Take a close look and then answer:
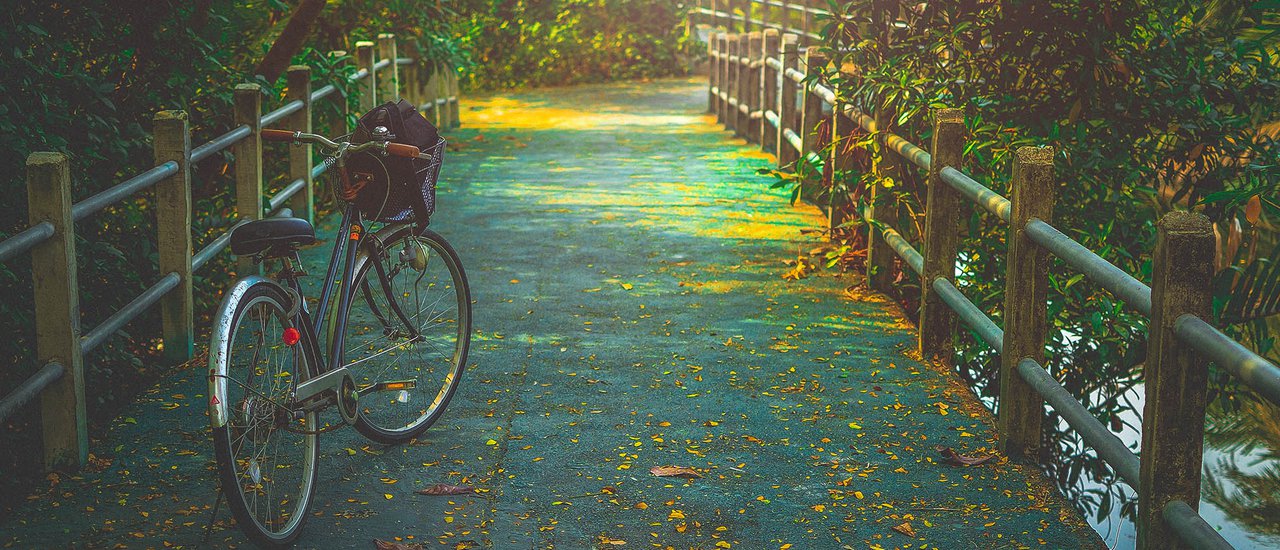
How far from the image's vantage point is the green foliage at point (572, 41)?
70.6 feet

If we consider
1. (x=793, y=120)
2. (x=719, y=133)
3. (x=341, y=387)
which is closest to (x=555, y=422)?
(x=341, y=387)

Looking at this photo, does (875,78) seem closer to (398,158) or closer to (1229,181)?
(1229,181)

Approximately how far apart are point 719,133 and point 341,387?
1098cm

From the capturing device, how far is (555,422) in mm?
4812

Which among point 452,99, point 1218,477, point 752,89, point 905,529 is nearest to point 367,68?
point 452,99

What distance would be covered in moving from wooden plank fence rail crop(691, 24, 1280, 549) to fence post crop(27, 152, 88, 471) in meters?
2.97

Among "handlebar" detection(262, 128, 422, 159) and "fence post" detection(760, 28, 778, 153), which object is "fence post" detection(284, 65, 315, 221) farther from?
"fence post" detection(760, 28, 778, 153)

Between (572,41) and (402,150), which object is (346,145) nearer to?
(402,150)

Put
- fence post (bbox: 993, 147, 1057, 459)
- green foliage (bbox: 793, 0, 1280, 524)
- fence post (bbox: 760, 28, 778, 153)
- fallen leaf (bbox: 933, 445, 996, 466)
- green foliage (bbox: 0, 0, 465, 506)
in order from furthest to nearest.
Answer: fence post (bbox: 760, 28, 778, 153), green foliage (bbox: 793, 0, 1280, 524), green foliage (bbox: 0, 0, 465, 506), fallen leaf (bbox: 933, 445, 996, 466), fence post (bbox: 993, 147, 1057, 459)

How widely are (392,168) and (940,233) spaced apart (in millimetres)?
2352

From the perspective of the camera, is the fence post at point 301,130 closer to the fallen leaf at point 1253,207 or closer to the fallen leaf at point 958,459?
the fallen leaf at point 958,459

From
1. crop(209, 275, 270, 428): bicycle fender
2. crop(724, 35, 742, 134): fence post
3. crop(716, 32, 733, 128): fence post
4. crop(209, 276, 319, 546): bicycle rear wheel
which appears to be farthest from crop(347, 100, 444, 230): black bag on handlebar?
crop(716, 32, 733, 128): fence post

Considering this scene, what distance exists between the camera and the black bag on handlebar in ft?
13.3

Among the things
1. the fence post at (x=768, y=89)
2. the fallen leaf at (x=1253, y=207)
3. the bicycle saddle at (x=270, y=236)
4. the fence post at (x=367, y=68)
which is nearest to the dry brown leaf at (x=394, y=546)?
the bicycle saddle at (x=270, y=236)
